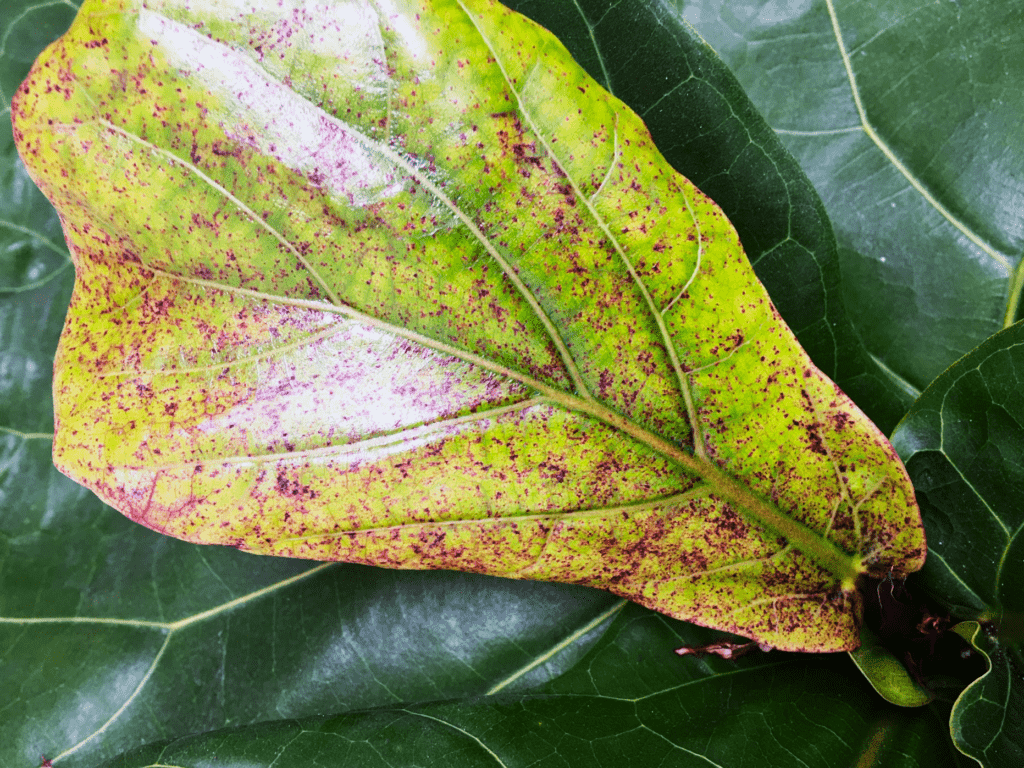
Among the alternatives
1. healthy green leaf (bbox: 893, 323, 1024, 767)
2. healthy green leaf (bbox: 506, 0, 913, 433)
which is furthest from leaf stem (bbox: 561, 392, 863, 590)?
healthy green leaf (bbox: 506, 0, 913, 433)

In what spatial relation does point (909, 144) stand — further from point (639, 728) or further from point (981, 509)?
point (639, 728)

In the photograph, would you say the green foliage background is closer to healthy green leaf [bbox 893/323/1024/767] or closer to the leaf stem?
healthy green leaf [bbox 893/323/1024/767]

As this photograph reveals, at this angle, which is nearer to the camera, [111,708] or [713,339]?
[713,339]

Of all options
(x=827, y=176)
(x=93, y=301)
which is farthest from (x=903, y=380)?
(x=93, y=301)

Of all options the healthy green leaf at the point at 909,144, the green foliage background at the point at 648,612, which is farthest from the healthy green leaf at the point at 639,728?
the healthy green leaf at the point at 909,144

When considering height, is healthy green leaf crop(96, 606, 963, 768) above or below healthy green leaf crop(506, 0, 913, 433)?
below

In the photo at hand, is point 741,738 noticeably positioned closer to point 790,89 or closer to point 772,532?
point 772,532

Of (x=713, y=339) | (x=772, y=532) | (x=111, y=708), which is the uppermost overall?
(x=713, y=339)
